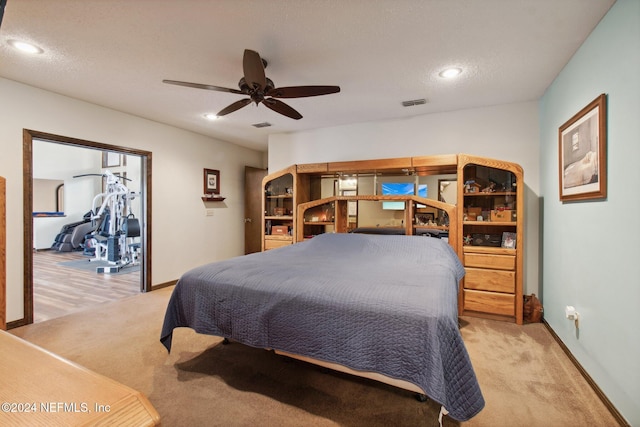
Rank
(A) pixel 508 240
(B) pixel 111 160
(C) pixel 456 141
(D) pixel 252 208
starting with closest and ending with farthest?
(A) pixel 508 240 < (C) pixel 456 141 < (D) pixel 252 208 < (B) pixel 111 160

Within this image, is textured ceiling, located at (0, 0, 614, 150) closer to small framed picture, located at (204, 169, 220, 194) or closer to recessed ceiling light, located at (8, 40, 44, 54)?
recessed ceiling light, located at (8, 40, 44, 54)

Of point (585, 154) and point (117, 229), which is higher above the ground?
point (585, 154)

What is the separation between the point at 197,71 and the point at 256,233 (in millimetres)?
3560

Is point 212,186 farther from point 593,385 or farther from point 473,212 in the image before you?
point 593,385

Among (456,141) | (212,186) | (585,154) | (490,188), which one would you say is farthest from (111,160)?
(585,154)

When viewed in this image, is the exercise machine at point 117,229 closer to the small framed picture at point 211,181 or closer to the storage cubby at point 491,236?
the small framed picture at point 211,181

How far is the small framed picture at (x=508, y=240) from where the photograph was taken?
3064 mm

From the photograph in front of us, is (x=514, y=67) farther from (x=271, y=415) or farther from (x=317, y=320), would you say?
(x=271, y=415)

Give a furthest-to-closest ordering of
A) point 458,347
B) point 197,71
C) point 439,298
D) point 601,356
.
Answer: point 197,71, point 601,356, point 439,298, point 458,347

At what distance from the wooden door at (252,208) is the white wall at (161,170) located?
11 centimetres

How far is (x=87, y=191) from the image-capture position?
8117mm

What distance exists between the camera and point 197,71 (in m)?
2.55

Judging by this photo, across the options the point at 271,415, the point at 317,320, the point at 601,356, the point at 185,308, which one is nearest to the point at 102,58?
the point at 185,308

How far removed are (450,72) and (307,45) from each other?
4.35ft
